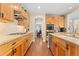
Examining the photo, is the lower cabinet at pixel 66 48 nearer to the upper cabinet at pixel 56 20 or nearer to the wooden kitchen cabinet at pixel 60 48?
the wooden kitchen cabinet at pixel 60 48

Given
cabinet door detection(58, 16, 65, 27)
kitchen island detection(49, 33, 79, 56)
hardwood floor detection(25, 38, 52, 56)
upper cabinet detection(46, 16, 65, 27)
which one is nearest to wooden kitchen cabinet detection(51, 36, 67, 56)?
kitchen island detection(49, 33, 79, 56)

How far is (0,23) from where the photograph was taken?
281cm

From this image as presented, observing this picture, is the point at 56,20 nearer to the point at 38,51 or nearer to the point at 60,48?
the point at 38,51

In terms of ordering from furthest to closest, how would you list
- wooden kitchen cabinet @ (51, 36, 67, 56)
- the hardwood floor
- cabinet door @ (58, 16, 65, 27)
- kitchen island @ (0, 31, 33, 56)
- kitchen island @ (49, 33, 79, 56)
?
cabinet door @ (58, 16, 65, 27), the hardwood floor, wooden kitchen cabinet @ (51, 36, 67, 56), kitchen island @ (49, 33, 79, 56), kitchen island @ (0, 31, 33, 56)

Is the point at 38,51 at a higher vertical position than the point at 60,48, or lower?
lower

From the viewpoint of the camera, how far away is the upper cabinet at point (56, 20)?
1000 cm

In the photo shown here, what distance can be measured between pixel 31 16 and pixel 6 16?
6.25m

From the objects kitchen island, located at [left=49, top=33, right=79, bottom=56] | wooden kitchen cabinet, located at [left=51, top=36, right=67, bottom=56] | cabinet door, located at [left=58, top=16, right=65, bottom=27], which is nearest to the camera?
kitchen island, located at [left=49, top=33, right=79, bottom=56]

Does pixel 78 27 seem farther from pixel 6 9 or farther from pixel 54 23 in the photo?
pixel 54 23

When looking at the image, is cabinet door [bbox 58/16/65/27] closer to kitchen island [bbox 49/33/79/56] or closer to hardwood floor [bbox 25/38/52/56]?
hardwood floor [bbox 25/38/52/56]

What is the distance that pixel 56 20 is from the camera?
10.1m

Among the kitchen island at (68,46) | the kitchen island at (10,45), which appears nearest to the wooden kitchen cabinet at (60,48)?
the kitchen island at (68,46)

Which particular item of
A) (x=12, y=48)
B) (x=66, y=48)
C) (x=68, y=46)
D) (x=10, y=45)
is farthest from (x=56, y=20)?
(x=10, y=45)

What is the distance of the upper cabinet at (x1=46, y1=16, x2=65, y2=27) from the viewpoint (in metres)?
10.00
